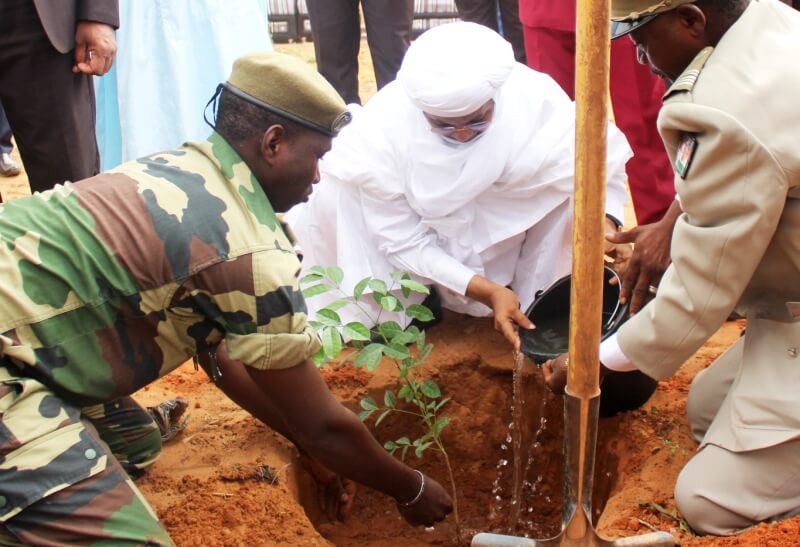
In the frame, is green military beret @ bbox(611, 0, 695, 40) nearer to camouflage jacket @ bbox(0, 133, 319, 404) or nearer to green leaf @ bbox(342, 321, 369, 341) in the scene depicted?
camouflage jacket @ bbox(0, 133, 319, 404)

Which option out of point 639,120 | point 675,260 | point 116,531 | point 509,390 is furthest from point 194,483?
point 639,120

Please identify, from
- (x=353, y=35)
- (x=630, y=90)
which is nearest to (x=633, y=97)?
(x=630, y=90)

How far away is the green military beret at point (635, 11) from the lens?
6.89 feet

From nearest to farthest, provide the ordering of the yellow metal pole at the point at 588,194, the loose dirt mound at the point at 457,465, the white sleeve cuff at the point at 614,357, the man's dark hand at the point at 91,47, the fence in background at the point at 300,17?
the yellow metal pole at the point at 588,194, the white sleeve cuff at the point at 614,357, the loose dirt mound at the point at 457,465, the man's dark hand at the point at 91,47, the fence in background at the point at 300,17

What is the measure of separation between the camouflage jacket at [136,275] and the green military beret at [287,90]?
0.17 meters

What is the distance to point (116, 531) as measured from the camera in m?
2.07

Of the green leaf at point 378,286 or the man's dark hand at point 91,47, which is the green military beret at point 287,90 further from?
the man's dark hand at point 91,47

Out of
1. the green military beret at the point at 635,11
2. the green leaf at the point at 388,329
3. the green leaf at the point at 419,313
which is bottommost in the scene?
the green leaf at the point at 388,329

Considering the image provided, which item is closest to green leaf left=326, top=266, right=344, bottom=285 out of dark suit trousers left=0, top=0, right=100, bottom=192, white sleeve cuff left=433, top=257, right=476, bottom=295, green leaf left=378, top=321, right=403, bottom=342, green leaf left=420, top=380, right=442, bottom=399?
green leaf left=378, top=321, right=403, bottom=342

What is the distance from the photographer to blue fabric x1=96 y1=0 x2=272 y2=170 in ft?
14.1

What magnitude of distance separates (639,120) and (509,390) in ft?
4.23

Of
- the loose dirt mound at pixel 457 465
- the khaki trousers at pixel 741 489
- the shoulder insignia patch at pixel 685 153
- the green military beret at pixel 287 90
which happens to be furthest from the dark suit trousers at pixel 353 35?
the khaki trousers at pixel 741 489

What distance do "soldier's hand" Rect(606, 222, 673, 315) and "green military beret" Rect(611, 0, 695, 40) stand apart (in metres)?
0.79

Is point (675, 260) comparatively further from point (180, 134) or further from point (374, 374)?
point (180, 134)
